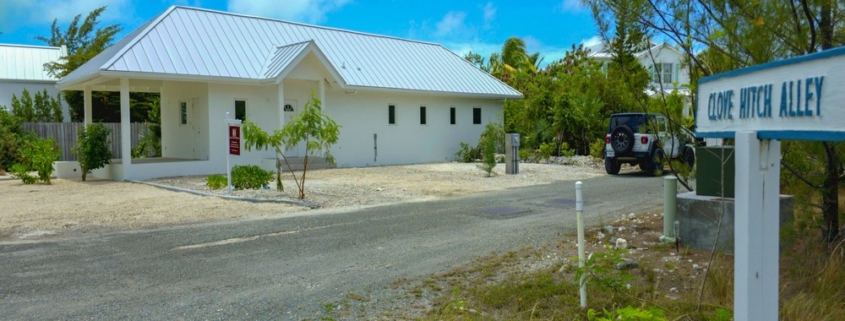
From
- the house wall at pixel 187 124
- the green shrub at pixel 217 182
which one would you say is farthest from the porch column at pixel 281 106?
the green shrub at pixel 217 182

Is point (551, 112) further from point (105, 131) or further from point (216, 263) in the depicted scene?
point (216, 263)

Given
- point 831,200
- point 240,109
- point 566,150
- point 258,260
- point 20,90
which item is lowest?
point 258,260

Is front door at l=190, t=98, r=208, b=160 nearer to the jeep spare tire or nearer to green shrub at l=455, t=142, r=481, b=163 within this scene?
green shrub at l=455, t=142, r=481, b=163

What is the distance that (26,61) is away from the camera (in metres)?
34.8

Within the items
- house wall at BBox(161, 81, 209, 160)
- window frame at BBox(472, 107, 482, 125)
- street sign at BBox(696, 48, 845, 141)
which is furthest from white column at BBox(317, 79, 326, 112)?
street sign at BBox(696, 48, 845, 141)

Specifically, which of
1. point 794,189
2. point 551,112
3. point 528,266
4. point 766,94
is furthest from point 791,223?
point 551,112

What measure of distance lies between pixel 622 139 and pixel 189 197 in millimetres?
12231

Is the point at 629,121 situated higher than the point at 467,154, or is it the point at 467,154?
the point at 629,121

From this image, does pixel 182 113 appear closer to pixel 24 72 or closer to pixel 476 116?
pixel 476 116

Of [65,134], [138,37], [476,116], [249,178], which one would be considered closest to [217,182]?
[249,178]

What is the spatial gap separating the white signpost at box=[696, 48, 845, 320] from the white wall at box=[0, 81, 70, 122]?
115 ft

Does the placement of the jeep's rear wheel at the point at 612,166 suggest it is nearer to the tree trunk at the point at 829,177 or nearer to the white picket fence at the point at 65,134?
the tree trunk at the point at 829,177

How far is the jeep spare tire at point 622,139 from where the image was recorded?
1920 cm

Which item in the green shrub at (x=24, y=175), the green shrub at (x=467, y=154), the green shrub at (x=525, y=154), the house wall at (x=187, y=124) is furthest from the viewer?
the green shrub at (x=467, y=154)
